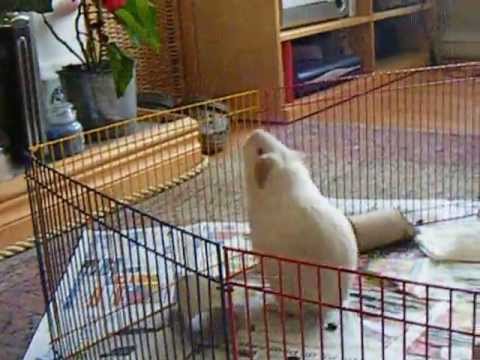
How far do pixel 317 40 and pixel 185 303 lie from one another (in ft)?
6.32

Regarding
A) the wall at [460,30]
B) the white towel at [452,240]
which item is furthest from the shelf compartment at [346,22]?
the white towel at [452,240]

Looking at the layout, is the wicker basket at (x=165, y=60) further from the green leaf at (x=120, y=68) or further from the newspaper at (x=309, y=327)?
the newspaper at (x=309, y=327)

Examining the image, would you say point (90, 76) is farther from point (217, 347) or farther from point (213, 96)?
point (217, 347)

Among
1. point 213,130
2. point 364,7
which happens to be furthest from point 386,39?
point 213,130

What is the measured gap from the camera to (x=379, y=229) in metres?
1.37

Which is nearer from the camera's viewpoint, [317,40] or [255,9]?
[255,9]

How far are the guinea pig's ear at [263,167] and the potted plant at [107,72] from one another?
811 mm

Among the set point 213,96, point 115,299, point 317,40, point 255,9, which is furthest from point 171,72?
point 115,299

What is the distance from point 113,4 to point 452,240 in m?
0.93

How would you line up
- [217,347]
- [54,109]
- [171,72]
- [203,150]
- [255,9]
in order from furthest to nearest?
[171,72] < [255,9] < [203,150] < [54,109] < [217,347]

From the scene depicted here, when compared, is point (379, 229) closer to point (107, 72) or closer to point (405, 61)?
point (107, 72)

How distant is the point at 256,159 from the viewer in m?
1.13

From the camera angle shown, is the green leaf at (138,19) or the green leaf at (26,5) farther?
the green leaf at (138,19)

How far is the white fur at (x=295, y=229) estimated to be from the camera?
3.40 feet
